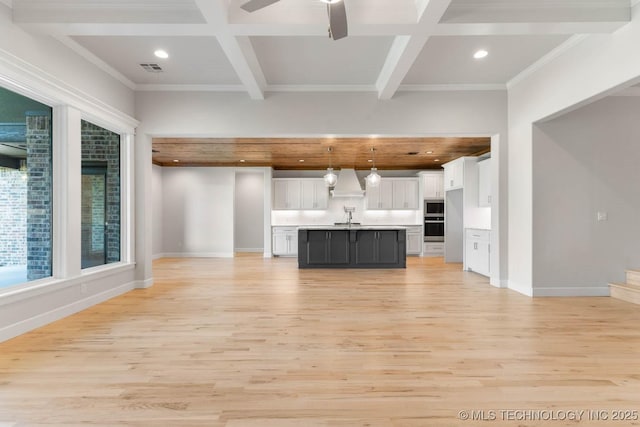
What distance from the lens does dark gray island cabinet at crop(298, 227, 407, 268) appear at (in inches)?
290

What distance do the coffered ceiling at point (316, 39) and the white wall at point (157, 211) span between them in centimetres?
473

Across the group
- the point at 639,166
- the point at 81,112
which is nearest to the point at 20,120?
the point at 81,112

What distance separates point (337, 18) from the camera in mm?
2312

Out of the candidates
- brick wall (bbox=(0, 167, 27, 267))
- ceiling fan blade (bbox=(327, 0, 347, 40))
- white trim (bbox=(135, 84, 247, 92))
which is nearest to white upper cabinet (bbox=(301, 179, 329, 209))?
white trim (bbox=(135, 84, 247, 92))

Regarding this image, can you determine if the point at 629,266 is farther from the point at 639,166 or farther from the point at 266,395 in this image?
the point at 266,395

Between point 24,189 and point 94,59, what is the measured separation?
183 cm

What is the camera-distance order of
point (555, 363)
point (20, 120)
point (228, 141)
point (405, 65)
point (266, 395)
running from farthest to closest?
point (228, 141), point (405, 65), point (20, 120), point (555, 363), point (266, 395)

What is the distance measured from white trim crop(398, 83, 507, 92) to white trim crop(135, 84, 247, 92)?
101 inches

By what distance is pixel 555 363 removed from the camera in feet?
8.17

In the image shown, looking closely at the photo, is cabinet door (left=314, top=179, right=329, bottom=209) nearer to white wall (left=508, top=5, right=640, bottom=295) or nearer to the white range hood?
the white range hood

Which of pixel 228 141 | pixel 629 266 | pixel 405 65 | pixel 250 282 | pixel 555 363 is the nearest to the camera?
pixel 555 363

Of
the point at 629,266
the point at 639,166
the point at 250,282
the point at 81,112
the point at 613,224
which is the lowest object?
the point at 250,282

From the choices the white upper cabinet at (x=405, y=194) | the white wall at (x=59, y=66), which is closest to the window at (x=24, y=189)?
the white wall at (x=59, y=66)

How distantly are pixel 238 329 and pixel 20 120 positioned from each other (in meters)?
3.07
